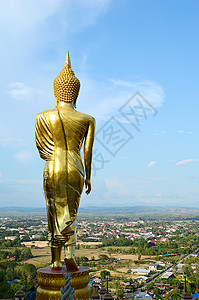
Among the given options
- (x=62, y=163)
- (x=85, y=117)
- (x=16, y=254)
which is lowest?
(x=16, y=254)

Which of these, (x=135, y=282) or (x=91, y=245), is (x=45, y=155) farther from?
(x=91, y=245)

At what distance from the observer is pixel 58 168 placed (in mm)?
5652

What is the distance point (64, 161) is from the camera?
570 centimetres

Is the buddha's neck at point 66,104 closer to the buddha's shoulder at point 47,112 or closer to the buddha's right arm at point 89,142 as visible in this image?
the buddha's shoulder at point 47,112

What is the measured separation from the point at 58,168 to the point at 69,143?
0.50m

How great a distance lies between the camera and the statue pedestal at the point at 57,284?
5.18 metres

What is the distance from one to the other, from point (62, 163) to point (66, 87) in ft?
4.71

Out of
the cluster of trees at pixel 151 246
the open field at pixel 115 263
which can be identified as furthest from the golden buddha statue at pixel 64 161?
the cluster of trees at pixel 151 246

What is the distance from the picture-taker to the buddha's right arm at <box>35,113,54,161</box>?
19.1 ft

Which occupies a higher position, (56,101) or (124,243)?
(56,101)

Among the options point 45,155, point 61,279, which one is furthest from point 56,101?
point 61,279

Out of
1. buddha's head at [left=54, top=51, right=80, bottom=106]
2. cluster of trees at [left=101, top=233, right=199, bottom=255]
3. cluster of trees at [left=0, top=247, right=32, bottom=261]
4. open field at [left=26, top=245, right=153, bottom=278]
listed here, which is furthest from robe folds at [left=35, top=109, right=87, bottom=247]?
cluster of trees at [left=101, top=233, right=199, bottom=255]

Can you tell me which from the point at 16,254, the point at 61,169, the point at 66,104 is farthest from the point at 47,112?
the point at 16,254

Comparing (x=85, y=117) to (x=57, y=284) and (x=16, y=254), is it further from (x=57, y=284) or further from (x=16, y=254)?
(x=16, y=254)
